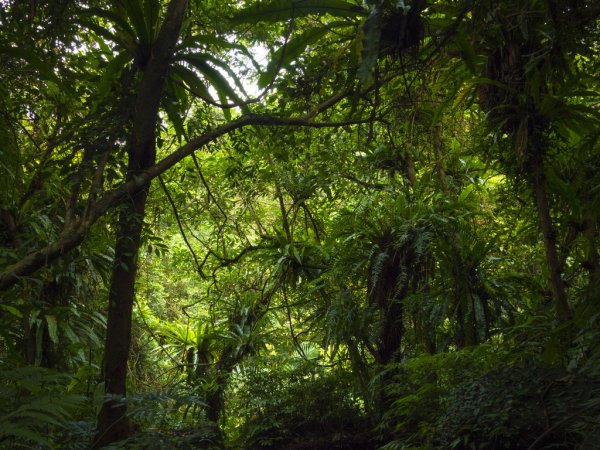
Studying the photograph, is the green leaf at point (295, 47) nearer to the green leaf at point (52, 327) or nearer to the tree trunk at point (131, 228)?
the tree trunk at point (131, 228)

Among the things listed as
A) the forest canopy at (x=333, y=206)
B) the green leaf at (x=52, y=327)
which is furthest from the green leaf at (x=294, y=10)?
the green leaf at (x=52, y=327)

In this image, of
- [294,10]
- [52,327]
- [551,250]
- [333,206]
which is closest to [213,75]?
[294,10]

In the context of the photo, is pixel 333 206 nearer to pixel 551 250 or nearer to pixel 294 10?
pixel 551 250

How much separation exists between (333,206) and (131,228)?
9.23 feet

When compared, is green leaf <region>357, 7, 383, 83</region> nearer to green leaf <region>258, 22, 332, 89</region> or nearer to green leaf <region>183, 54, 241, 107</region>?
green leaf <region>258, 22, 332, 89</region>

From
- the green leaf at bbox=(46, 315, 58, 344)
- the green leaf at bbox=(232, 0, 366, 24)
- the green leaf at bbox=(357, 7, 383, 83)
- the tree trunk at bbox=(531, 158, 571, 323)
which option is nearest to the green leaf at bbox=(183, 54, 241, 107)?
the green leaf at bbox=(232, 0, 366, 24)

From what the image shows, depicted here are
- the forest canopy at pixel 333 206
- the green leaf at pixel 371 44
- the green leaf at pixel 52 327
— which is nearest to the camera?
the green leaf at pixel 371 44

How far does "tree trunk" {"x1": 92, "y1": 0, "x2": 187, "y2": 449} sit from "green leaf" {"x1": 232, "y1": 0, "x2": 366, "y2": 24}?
307mm

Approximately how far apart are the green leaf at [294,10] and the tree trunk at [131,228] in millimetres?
307

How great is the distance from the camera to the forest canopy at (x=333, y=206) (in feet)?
5.98

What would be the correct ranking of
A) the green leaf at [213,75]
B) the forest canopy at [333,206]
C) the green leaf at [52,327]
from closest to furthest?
the forest canopy at [333,206], the green leaf at [213,75], the green leaf at [52,327]

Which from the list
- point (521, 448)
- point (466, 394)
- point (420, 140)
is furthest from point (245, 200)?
point (521, 448)

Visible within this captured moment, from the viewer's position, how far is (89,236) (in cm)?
217

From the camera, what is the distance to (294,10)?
2.01 meters
